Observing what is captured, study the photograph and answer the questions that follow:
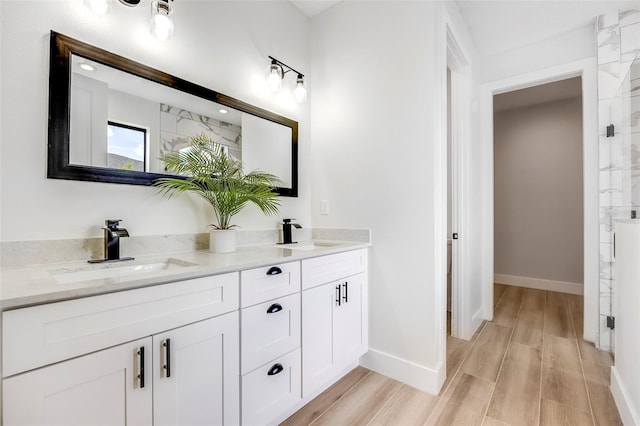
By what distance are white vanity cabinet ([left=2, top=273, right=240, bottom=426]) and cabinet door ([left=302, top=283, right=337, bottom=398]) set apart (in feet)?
1.43

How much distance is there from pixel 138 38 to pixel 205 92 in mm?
384

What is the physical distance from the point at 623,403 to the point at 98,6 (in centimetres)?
316

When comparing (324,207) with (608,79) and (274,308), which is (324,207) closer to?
(274,308)

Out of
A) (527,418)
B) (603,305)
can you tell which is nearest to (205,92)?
(527,418)

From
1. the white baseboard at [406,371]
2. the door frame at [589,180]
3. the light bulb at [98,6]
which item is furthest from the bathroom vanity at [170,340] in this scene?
the door frame at [589,180]

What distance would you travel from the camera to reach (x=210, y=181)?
1561mm

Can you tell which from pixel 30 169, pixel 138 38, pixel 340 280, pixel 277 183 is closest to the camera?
pixel 30 169

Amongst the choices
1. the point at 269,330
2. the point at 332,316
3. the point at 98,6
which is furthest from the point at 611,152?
the point at 98,6

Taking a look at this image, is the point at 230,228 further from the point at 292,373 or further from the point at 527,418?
the point at 527,418

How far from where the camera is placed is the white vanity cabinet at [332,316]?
1.56 metres

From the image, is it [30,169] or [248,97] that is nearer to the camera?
[30,169]

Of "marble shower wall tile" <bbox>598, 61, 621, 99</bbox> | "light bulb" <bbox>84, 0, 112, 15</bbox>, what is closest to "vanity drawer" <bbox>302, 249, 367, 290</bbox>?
"light bulb" <bbox>84, 0, 112, 15</bbox>

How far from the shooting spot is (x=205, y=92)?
5.55 feet

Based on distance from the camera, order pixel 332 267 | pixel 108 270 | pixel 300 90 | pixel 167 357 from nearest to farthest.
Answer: pixel 167 357 < pixel 108 270 < pixel 332 267 < pixel 300 90
